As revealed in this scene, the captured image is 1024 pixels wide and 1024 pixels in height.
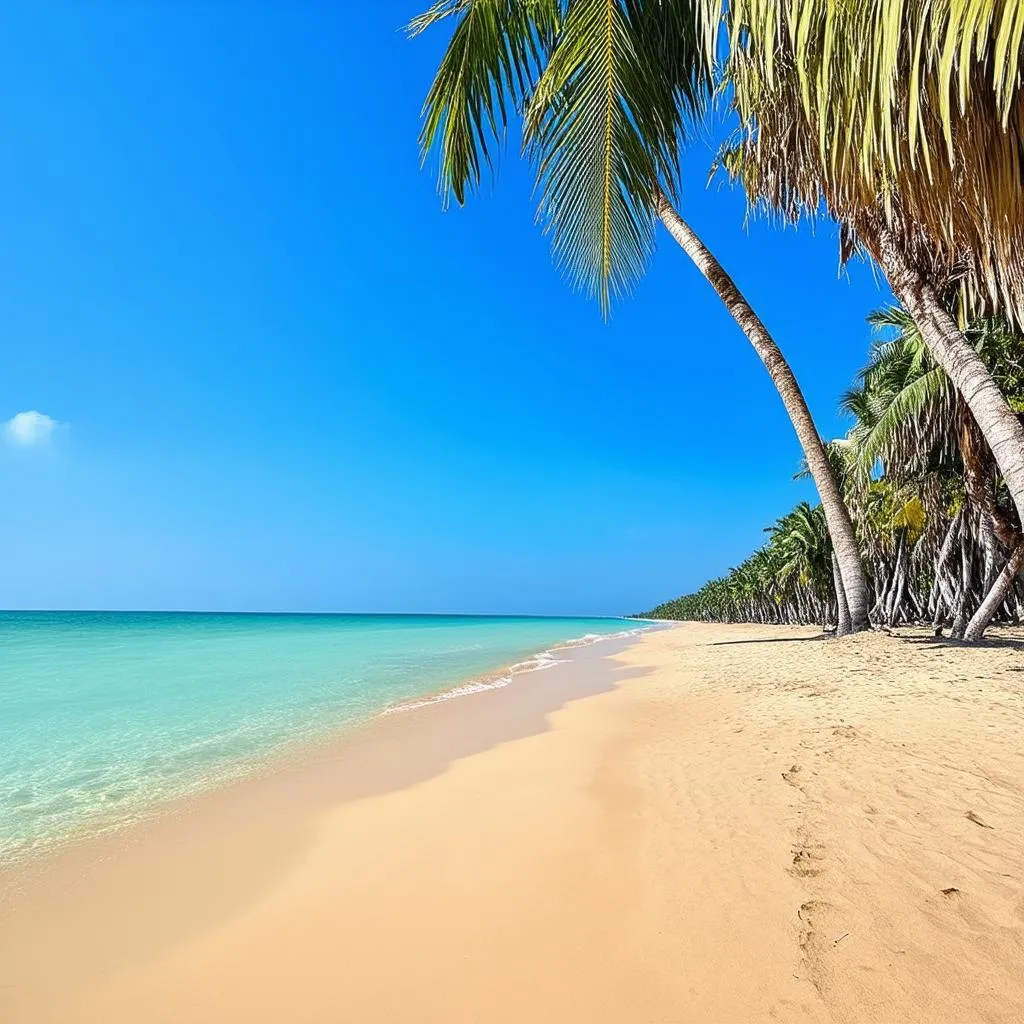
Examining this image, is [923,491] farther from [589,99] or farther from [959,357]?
[589,99]

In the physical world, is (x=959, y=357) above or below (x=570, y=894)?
above

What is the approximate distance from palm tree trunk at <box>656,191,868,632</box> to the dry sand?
634 centimetres

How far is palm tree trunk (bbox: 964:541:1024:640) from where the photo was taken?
1273cm

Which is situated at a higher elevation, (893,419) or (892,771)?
(893,419)

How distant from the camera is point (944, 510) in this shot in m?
18.9

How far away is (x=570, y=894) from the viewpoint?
287 cm

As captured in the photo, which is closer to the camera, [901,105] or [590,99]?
[901,105]

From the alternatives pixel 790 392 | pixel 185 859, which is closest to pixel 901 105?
pixel 185 859

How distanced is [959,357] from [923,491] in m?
16.3

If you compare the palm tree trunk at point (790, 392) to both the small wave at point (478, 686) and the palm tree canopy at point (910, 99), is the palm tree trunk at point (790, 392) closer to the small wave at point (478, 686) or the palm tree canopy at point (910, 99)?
the small wave at point (478, 686)

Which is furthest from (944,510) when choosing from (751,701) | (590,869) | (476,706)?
(590,869)

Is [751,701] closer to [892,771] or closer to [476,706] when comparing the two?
[892,771]

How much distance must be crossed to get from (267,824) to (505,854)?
1.95m

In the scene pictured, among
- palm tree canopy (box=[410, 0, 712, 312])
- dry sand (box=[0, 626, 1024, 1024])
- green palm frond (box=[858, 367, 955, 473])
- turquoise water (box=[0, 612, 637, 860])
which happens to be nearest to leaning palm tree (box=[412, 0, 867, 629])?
palm tree canopy (box=[410, 0, 712, 312])
